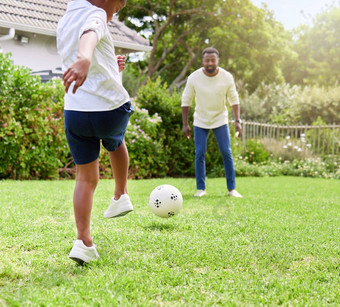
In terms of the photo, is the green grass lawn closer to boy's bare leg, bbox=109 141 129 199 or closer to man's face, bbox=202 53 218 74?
boy's bare leg, bbox=109 141 129 199

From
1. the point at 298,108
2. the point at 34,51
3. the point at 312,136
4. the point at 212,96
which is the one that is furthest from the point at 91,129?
the point at 298,108

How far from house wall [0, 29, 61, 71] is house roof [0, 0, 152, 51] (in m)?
0.37

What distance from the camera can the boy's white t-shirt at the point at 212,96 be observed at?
6.21 meters

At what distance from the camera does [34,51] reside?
443 inches

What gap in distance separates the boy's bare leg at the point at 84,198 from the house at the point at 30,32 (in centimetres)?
887

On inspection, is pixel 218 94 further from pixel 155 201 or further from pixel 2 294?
pixel 2 294

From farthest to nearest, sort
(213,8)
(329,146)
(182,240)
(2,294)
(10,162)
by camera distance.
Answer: (213,8), (329,146), (10,162), (182,240), (2,294)

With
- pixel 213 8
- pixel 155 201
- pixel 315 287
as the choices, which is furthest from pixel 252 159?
pixel 213 8

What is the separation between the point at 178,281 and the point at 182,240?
36.4 inches

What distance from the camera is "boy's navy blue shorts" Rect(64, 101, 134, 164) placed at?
2441 millimetres

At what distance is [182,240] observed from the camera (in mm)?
3252

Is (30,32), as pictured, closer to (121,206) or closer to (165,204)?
(165,204)

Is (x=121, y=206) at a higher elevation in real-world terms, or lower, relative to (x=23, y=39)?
lower

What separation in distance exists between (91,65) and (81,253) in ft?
3.64
